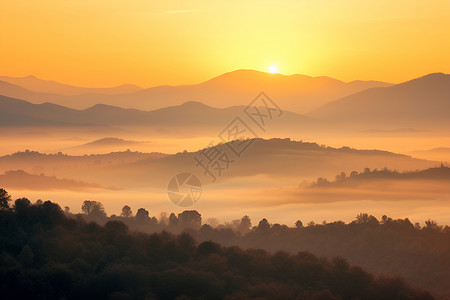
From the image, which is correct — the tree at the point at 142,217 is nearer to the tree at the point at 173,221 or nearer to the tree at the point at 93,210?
the tree at the point at 173,221

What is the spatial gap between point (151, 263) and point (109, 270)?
20.3 feet

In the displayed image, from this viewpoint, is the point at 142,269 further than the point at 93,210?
No

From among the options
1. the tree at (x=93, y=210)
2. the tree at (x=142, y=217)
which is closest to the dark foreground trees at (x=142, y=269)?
the tree at (x=142, y=217)

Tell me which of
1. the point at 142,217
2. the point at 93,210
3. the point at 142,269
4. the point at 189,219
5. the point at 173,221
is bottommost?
the point at 142,269

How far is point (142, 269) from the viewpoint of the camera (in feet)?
178

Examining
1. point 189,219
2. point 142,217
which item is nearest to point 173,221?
point 189,219

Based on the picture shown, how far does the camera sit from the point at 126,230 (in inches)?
2594

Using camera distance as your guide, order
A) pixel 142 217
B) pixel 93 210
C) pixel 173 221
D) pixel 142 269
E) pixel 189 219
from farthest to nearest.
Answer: pixel 93 210 < pixel 189 219 < pixel 142 217 < pixel 173 221 < pixel 142 269

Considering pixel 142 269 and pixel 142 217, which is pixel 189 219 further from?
A: pixel 142 269

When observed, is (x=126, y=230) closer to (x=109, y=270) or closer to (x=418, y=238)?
(x=109, y=270)

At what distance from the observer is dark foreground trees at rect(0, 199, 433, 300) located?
49750 mm

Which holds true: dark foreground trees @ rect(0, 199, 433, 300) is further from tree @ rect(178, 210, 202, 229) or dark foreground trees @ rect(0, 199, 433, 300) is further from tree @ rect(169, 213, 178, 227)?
tree @ rect(178, 210, 202, 229)

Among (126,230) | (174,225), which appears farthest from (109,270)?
(174,225)

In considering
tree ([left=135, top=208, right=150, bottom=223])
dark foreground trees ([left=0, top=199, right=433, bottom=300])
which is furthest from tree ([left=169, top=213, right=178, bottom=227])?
dark foreground trees ([left=0, top=199, right=433, bottom=300])
